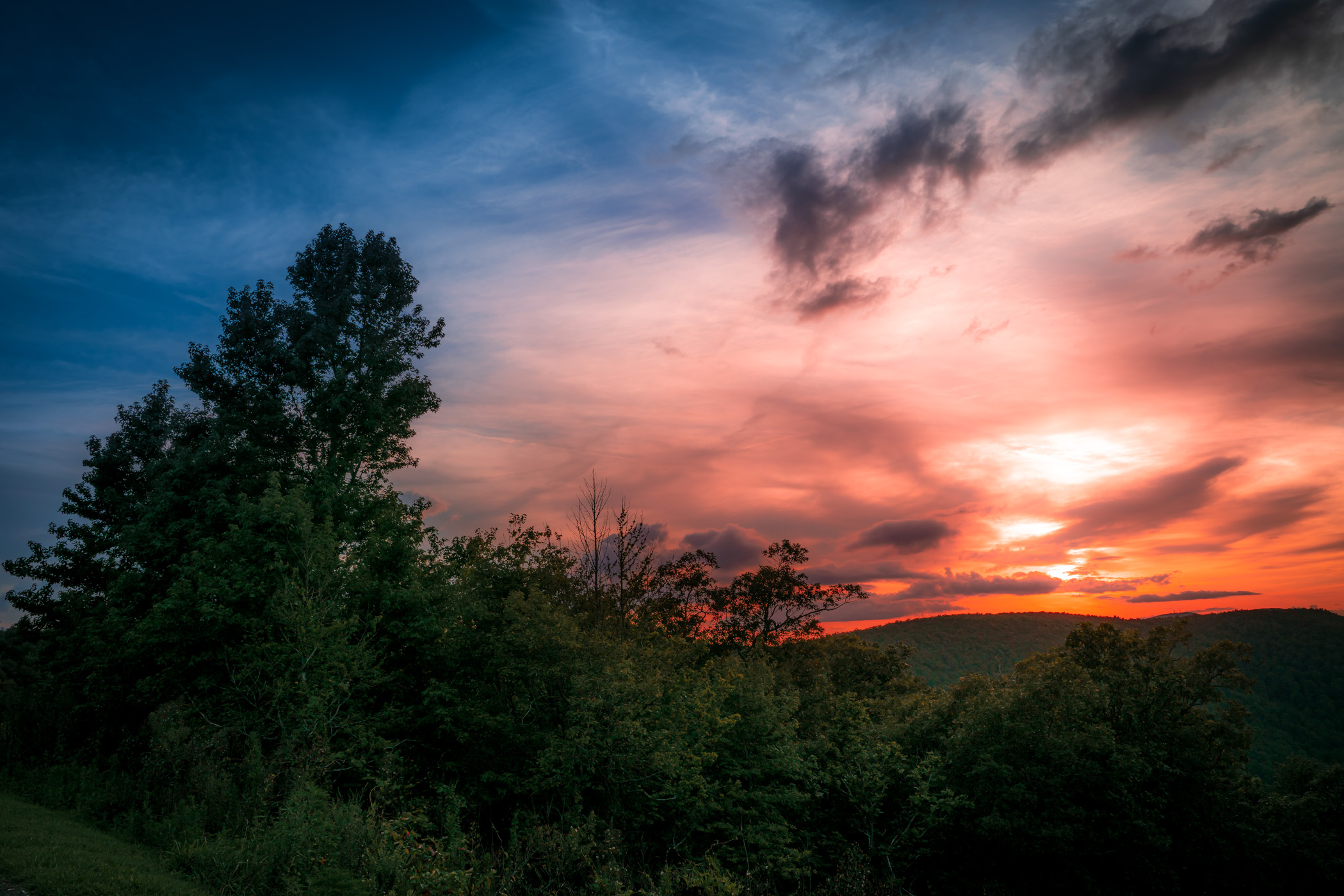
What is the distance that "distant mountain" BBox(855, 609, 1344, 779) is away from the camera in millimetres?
58938

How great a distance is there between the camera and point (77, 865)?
9.68 metres

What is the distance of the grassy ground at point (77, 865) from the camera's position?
343 inches

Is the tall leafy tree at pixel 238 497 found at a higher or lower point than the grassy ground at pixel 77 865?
higher

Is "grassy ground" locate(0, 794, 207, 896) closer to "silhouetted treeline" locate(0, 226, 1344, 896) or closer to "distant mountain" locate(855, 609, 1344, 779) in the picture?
"silhouetted treeline" locate(0, 226, 1344, 896)

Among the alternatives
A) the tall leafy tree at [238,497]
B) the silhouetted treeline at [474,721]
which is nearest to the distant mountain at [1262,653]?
the silhouetted treeline at [474,721]

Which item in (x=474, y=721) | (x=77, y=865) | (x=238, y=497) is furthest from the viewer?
(x=238, y=497)

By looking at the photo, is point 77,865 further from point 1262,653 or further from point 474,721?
point 1262,653

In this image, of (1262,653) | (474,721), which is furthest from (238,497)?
(1262,653)

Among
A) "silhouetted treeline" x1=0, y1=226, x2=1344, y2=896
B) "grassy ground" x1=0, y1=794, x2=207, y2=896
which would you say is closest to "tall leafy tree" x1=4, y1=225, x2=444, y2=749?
"silhouetted treeline" x1=0, y1=226, x2=1344, y2=896

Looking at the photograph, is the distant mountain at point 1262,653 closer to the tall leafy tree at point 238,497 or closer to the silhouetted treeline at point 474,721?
the silhouetted treeline at point 474,721

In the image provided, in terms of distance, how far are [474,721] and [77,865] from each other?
9355 millimetres

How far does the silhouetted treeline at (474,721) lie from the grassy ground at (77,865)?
576 mm

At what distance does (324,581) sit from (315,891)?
11.7 metres

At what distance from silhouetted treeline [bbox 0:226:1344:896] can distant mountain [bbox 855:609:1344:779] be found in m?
9.42
